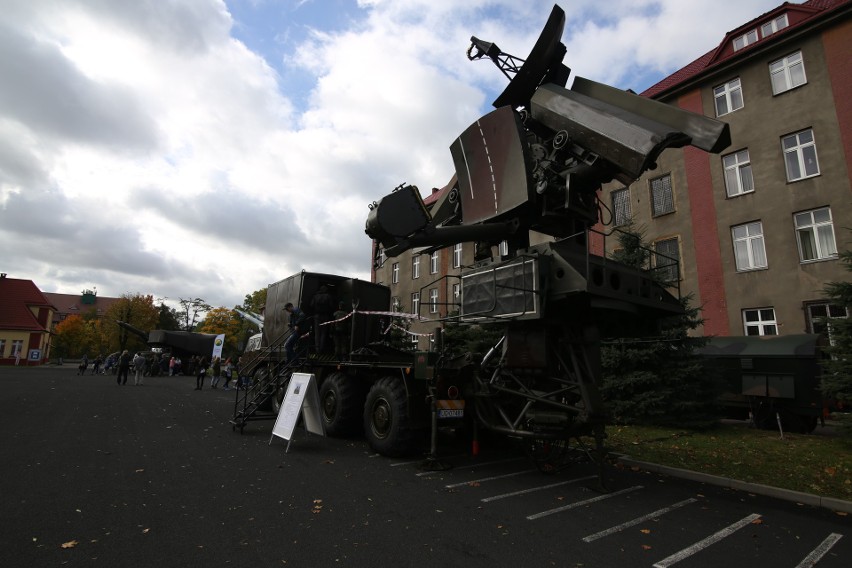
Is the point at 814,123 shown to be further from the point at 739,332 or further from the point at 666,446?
the point at 666,446

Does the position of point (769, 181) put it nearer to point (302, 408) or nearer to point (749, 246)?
point (749, 246)

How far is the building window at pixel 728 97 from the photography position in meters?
18.6

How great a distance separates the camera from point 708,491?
6.34 meters

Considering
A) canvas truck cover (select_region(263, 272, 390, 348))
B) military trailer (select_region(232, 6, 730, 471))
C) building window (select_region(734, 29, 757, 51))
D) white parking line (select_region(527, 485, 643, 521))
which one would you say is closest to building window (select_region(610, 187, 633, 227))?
building window (select_region(734, 29, 757, 51))

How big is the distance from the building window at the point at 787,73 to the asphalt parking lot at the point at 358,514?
17871 millimetres

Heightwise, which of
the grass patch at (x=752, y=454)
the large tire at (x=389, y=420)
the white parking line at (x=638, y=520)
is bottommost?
the white parking line at (x=638, y=520)

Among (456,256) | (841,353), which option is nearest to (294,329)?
(841,353)

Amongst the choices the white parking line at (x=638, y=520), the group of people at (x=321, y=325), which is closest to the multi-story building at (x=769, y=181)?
the group of people at (x=321, y=325)

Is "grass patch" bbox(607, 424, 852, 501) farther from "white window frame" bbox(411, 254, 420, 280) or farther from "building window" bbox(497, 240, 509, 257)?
"white window frame" bbox(411, 254, 420, 280)

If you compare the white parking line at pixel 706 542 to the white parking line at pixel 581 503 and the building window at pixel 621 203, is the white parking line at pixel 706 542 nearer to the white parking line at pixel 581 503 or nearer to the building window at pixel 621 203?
the white parking line at pixel 581 503

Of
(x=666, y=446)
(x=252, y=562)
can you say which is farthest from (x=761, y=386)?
(x=252, y=562)

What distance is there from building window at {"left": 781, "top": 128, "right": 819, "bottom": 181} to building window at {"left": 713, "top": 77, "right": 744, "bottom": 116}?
2.69m

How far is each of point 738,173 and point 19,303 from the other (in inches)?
2621

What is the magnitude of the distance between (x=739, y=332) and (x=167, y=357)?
37587 mm
